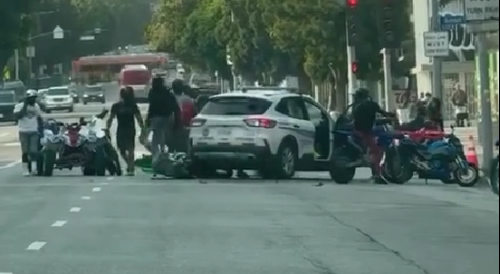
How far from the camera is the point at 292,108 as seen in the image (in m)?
27.6

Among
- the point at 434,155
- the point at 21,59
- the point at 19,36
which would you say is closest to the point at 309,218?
the point at 434,155

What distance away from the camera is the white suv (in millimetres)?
26766

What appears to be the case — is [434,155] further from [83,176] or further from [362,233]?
[362,233]

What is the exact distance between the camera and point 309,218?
61.3ft

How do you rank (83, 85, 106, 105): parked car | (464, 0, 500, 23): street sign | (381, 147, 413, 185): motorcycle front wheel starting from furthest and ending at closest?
(83, 85, 106, 105): parked car < (381, 147, 413, 185): motorcycle front wheel < (464, 0, 500, 23): street sign

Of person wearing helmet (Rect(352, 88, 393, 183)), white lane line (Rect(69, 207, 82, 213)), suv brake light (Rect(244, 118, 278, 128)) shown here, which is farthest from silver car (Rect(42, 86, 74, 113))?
white lane line (Rect(69, 207, 82, 213))

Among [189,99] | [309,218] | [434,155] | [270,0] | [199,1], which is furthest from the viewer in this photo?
[199,1]

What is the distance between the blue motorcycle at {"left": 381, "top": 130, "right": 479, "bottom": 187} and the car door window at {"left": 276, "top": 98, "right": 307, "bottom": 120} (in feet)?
7.03

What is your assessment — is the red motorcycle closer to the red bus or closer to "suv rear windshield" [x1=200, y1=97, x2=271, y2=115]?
"suv rear windshield" [x1=200, y1=97, x2=271, y2=115]

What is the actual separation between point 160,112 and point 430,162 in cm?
560

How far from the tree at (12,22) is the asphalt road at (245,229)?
156 ft

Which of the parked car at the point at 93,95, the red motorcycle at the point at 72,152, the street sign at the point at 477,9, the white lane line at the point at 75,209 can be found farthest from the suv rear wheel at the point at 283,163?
the parked car at the point at 93,95

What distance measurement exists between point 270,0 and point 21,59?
68.2m

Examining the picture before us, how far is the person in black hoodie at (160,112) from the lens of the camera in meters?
28.3
